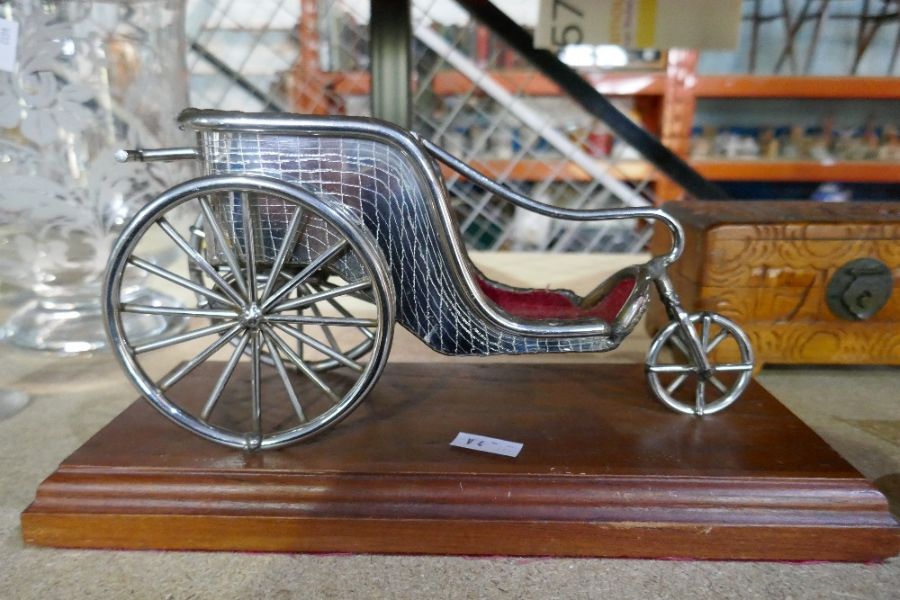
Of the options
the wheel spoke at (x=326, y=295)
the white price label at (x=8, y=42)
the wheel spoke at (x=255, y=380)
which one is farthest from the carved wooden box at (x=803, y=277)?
the white price label at (x=8, y=42)

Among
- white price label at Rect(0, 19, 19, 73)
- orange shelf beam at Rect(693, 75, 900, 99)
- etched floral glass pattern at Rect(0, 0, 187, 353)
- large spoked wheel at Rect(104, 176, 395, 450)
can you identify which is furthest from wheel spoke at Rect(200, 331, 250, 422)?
orange shelf beam at Rect(693, 75, 900, 99)

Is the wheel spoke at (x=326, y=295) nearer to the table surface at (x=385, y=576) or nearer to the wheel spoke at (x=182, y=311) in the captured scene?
the wheel spoke at (x=182, y=311)

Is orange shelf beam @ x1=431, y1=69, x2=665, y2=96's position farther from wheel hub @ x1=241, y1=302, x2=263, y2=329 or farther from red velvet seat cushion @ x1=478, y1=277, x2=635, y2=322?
wheel hub @ x1=241, y1=302, x2=263, y2=329

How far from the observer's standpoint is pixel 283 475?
75cm

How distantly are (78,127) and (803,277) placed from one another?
4.23 feet

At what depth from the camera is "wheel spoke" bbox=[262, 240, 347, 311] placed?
0.77 m

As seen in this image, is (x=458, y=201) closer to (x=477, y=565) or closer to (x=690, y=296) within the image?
(x=690, y=296)

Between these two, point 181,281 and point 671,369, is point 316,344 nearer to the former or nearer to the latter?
point 181,281

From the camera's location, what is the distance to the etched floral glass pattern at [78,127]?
3.86ft

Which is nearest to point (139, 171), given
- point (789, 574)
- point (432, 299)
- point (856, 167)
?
point (432, 299)

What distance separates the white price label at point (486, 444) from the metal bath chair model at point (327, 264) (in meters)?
0.11

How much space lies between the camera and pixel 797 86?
171cm

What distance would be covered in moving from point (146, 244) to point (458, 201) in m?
0.76

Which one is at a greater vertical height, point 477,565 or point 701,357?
point 701,357
